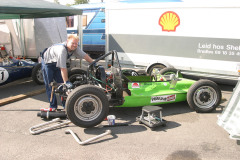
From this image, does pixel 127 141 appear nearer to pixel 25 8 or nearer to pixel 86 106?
pixel 86 106

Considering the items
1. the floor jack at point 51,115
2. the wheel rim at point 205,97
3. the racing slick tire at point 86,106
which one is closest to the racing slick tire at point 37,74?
the floor jack at point 51,115

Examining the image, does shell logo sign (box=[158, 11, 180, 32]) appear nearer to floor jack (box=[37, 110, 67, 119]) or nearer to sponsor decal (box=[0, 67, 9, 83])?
floor jack (box=[37, 110, 67, 119])

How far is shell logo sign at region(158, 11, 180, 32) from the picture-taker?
654 centimetres

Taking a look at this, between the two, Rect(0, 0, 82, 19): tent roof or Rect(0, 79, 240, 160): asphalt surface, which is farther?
Rect(0, 0, 82, 19): tent roof

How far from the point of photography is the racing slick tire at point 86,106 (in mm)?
3801

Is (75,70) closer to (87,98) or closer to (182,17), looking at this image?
(87,98)

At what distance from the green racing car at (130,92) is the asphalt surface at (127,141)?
263 mm

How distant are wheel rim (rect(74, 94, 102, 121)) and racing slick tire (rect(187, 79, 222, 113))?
6.44 feet

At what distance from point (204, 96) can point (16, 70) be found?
5.10m

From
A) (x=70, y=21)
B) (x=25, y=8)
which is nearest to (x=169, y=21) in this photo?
(x=25, y=8)

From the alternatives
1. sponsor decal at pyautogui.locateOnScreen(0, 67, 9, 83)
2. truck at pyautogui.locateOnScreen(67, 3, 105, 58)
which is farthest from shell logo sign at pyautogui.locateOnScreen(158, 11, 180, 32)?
truck at pyautogui.locateOnScreen(67, 3, 105, 58)

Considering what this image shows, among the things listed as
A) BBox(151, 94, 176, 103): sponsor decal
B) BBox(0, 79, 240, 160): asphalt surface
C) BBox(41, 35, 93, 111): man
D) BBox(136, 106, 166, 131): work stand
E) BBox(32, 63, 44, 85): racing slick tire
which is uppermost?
BBox(41, 35, 93, 111): man

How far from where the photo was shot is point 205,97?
4789mm

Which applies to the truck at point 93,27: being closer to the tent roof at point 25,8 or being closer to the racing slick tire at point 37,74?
the tent roof at point 25,8
